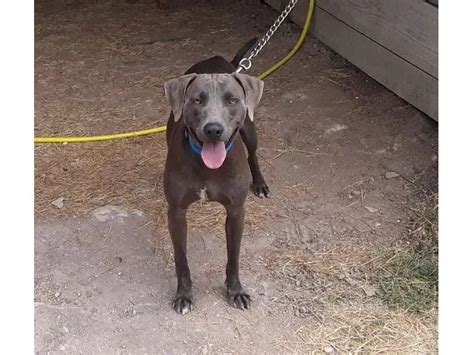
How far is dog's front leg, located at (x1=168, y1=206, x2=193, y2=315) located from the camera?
10.9 feet

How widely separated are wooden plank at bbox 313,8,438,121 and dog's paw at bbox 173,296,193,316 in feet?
7.50

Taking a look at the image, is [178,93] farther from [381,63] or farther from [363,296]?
[381,63]

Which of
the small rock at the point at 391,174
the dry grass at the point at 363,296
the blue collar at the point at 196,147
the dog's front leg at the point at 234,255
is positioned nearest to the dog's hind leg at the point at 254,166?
the dry grass at the point at 363,296

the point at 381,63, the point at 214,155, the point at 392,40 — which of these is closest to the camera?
the point at 214,155

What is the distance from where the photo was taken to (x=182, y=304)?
346cm

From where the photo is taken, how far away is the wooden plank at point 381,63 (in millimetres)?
4949

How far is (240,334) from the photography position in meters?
3.33

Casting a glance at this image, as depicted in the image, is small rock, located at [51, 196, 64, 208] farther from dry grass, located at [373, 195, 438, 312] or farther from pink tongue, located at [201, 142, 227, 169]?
dry grass, located at [373, 195, 438, 312]

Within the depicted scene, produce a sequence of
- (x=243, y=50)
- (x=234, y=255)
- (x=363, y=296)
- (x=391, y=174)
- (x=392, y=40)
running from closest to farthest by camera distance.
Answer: (x=234, y=255)
(x=363, y=296)
(x=243, y=50)
(x=391, y=174)
(x=392, y=40)

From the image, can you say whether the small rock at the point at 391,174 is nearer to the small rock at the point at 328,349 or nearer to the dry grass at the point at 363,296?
the dry grass at the point at 363,296

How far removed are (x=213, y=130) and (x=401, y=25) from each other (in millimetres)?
2691

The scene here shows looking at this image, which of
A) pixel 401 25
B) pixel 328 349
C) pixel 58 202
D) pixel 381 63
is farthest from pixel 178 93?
pixel 381 63

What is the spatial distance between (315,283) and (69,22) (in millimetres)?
4571
